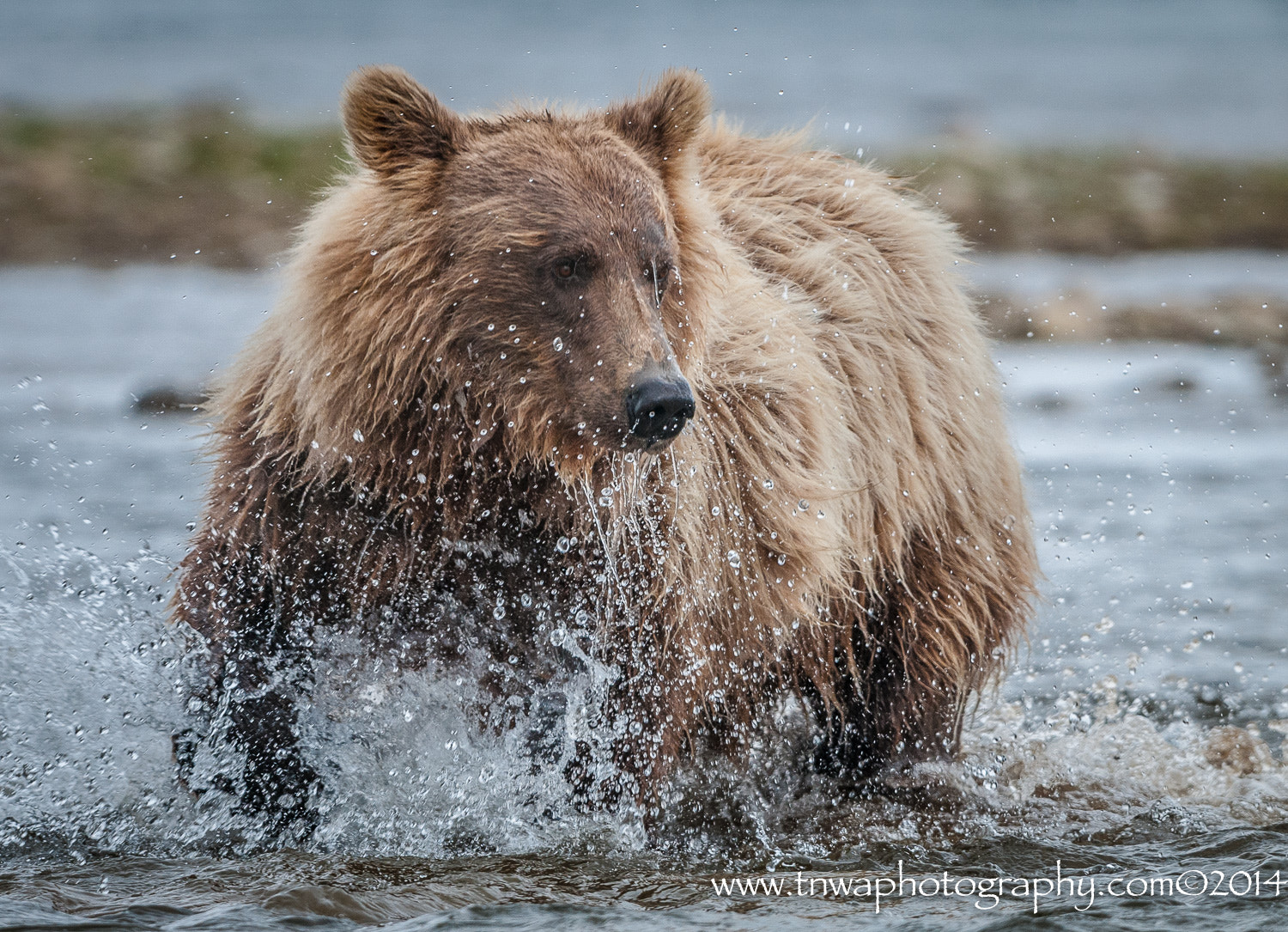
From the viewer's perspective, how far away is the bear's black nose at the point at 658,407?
12.1 feet

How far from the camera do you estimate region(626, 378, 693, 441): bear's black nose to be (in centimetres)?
368

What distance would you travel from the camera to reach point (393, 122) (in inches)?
154

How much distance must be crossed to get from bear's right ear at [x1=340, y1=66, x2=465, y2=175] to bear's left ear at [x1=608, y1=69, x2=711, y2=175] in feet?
1.83

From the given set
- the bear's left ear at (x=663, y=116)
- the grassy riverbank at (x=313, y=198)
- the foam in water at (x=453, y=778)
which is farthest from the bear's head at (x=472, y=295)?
the grassy riverbank at (x=313, y=198)

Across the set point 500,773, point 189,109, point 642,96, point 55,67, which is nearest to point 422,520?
point 500,773

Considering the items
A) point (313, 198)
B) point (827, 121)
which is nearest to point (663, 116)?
point (313, 198)

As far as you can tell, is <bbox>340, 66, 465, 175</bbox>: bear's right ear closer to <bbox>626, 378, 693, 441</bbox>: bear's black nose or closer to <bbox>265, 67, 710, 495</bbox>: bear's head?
<bbox>265, 67, 710, 495</bbox>: bear's head

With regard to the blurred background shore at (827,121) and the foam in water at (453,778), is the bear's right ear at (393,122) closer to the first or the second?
the blurred background shore at (827,121)

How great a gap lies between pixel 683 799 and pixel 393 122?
89.9 inches

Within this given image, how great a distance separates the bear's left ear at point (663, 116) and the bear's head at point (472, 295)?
0.29 metres

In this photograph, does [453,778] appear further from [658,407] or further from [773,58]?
[773,58]

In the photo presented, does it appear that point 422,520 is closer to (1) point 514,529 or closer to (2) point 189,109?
(1) point 514,529

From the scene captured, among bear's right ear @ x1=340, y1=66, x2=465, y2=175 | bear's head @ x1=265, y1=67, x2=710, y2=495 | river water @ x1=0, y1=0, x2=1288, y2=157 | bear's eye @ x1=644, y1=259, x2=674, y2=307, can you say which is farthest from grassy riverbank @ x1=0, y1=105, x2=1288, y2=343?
bear's right ear @ x1=340, y1=66, x2=465, y2=175

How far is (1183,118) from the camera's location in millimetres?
31938
